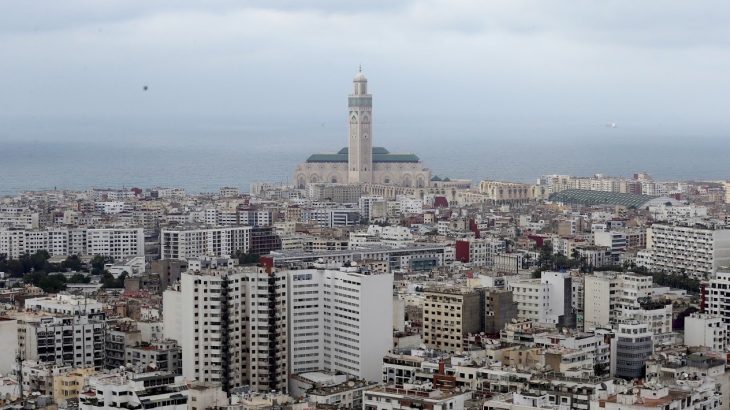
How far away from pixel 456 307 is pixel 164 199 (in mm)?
25253

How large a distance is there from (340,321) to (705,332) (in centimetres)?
441

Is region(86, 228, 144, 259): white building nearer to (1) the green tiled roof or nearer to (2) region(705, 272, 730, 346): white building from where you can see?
(1) the green tiled roof

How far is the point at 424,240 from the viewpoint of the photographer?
1250 inches

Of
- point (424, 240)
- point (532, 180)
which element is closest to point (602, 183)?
point (532, 180)

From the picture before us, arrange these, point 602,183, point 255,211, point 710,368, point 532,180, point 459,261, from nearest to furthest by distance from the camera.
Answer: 1. point 710,368
2. point 459,261
3. point 255,211
4. point 602,183
5. point 532,180

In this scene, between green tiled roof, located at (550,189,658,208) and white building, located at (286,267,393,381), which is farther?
green tiled roof, located at (550,189,658,208)

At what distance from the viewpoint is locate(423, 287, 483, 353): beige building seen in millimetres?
19156

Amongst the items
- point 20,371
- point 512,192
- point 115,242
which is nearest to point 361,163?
point 512,192

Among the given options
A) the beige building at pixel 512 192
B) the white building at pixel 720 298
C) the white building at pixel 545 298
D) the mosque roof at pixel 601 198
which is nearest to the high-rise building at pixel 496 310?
the white building at pixel 545 298

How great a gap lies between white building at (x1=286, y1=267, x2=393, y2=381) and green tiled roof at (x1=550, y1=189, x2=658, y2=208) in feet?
83.1

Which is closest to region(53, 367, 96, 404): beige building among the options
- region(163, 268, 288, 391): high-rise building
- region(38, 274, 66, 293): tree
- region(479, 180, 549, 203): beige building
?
region(163, 268, 288, 391): high-rise building

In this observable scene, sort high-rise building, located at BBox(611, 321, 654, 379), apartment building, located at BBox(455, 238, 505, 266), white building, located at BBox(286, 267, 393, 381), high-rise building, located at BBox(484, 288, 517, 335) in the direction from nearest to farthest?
white building, located at BBox(286, 267, 393, 381)
high-rise building, located at BBox(611, 321, 654, 379)
high-rise building, located at BBox(484, 288, 517, 335)
apartment building, located at BBox(455, 238, 505, 266)

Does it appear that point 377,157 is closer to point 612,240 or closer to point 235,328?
point 612,240

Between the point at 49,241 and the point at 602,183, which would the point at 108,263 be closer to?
the point at 49,241
